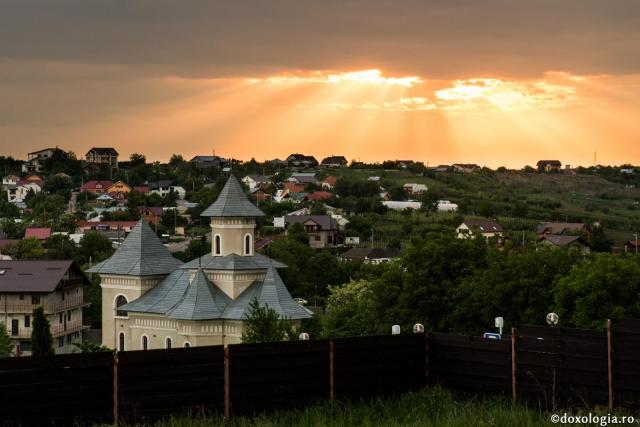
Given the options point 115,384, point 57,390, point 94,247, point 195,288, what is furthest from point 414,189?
point 57,390

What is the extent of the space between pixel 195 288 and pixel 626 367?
28708mm

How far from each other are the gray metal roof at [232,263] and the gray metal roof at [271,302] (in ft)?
4.55

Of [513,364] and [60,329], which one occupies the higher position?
[513,364]

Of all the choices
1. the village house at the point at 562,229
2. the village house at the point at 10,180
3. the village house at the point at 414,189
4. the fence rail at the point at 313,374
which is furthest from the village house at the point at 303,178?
the fence rail at the point at 313,374

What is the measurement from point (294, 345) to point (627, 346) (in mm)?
4957

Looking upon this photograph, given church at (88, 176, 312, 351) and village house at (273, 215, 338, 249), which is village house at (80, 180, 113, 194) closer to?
village house at (273, 215, 338, 249)

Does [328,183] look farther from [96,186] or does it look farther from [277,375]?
[277,375]

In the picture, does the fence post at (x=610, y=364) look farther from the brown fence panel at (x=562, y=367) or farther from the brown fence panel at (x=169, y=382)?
the brown fence panel at (x=169, y=382)

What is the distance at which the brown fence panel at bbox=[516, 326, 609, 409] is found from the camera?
16.7 m

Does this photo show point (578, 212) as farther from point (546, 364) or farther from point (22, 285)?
point (546, 364)

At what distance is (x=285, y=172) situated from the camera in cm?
18175

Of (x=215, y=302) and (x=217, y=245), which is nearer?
(x=215, y=302)

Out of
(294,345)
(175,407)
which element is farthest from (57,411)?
(294,345)

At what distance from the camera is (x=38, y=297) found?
2218 inches
